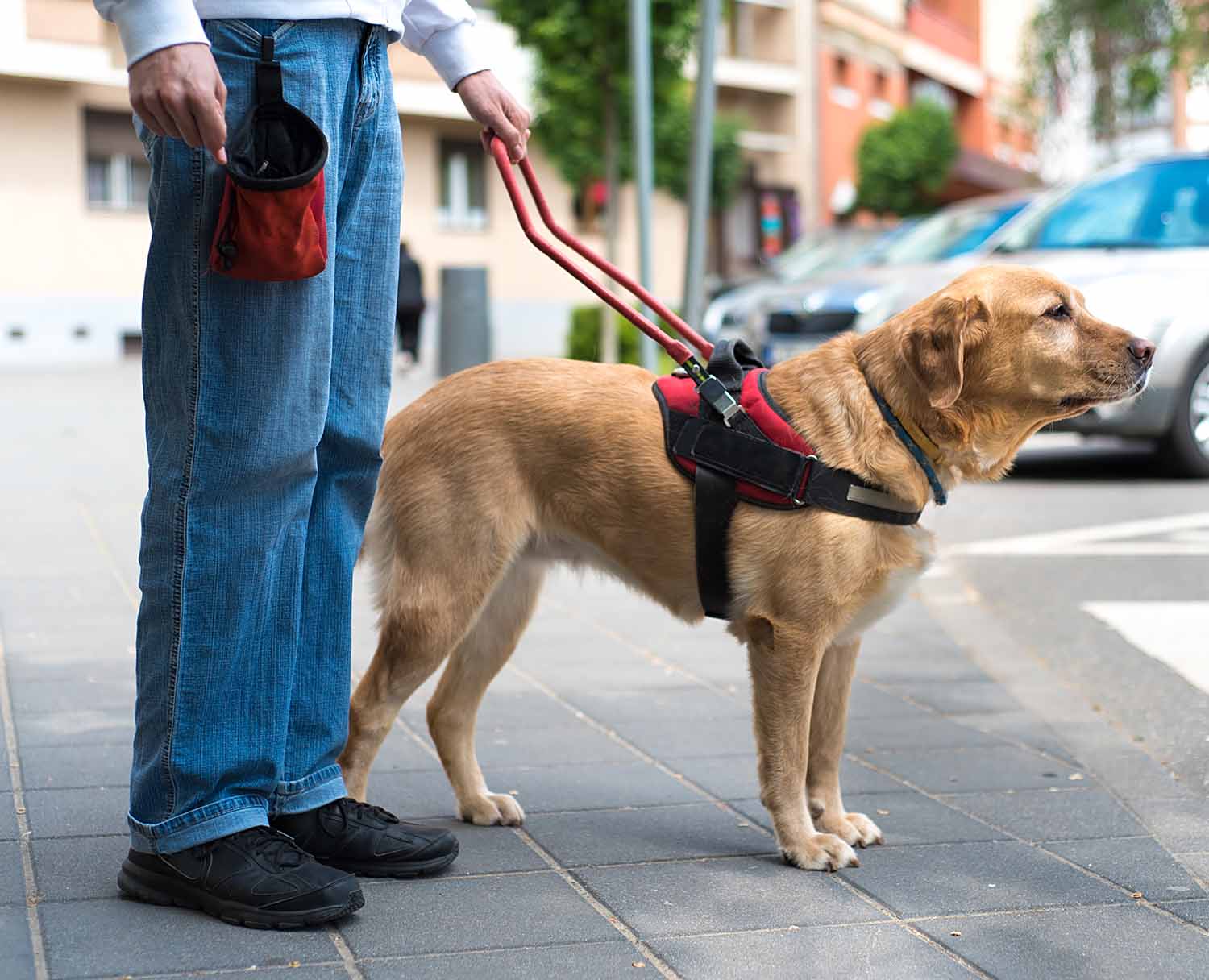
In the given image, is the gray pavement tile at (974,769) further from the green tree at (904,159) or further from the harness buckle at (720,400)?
the green tree at (904,159)

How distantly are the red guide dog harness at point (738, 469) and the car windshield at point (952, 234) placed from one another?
32.6 feet

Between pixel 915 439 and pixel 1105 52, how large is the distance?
2894 cm

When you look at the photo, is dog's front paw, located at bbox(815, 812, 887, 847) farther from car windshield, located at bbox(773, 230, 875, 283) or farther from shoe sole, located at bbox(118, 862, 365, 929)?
car windshield, located at bbox(773, 230, 875, 283)

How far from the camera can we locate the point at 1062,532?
8.42 meters

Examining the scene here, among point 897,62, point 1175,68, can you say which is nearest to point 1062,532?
point 1175,68

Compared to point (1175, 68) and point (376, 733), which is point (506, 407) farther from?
point (1175, 68)

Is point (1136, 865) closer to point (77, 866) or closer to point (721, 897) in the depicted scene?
point (721, 897)

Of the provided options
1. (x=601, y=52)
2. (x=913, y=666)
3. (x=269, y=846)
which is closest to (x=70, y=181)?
(x=601, y=52)

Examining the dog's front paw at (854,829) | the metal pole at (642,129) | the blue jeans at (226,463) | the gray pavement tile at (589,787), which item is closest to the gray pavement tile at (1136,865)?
the dog's front paw at (854,829)

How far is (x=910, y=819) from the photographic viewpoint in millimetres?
3783

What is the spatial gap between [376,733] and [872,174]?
34.5 m

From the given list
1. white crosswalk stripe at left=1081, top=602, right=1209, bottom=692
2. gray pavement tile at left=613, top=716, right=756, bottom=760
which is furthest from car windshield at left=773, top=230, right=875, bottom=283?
gray pavement tile at left=613, top=716, right=756, bottom=760

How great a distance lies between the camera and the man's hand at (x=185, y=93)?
2.64 m

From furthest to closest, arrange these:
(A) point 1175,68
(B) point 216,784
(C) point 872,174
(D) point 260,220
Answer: (C) point 872,174
(A) point 1175,68
(B) point 216,784
(D) point 260,220
